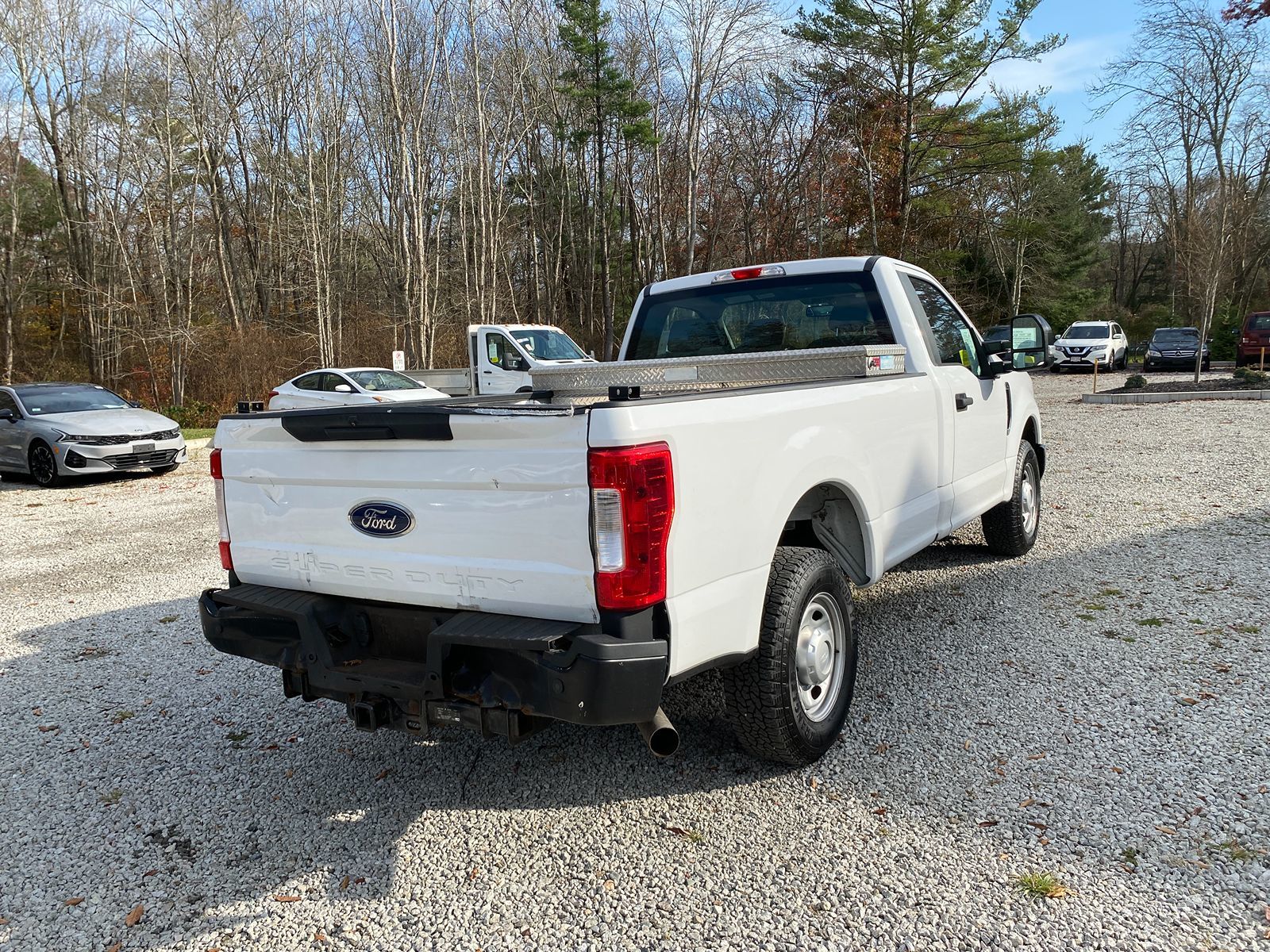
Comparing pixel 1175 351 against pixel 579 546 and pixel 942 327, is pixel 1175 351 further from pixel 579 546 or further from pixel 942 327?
pixel 579 546

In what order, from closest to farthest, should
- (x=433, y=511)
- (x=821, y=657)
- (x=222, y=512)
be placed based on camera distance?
1. (x=433, y=511)
2. (x=821, y=657)
3. (x=222, y=512)

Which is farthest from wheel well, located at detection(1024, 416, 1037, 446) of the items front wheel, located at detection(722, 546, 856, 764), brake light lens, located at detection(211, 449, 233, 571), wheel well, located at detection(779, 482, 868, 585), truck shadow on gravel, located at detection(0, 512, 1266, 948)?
brake light lens, located at detection(211, 449, 233, 571)

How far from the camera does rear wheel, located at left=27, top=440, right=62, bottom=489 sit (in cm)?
1272

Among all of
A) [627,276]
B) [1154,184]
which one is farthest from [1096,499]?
[1154,184]

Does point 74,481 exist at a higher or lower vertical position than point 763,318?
lower

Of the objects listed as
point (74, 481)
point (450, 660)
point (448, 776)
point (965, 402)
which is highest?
point (965, 402)

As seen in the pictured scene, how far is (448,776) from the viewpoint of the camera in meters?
3.59

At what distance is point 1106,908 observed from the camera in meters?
2.59

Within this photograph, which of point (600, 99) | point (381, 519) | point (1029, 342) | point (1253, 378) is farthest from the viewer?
point (600, 99)

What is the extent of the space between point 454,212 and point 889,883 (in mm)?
36030

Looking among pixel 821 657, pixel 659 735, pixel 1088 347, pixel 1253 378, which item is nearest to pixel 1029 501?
pixel 821 657

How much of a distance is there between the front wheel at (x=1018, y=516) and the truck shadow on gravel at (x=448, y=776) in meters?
1.34

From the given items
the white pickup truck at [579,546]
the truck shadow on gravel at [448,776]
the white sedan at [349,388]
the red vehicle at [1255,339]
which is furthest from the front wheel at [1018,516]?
the red vehicle at [1255,339]

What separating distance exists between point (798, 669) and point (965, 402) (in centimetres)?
238
